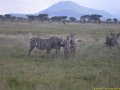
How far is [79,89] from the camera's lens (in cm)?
963

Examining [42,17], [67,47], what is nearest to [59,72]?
[67,47]

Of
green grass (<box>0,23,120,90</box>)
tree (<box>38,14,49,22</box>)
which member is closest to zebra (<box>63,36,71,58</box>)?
green grass (<box>0,23,120,90</box>)

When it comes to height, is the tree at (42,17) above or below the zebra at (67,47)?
below

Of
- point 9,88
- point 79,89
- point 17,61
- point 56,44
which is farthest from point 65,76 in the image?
point 56,44

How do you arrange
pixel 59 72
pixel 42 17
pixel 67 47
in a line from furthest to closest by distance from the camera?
pixel 42 17 < pixel 67 47 < pixel 59 72

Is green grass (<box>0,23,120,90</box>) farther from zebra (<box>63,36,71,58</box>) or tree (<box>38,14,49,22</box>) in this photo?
tree (<box>38,14,49,22</box>)

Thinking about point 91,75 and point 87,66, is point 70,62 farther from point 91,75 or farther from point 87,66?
point 91,75

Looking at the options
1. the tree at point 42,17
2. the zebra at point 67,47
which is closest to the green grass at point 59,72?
the zebra at point 67,47

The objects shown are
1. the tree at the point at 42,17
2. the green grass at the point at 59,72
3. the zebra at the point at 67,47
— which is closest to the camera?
the green grass at the point at 59,72

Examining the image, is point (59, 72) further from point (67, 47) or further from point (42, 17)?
point (42, 17)

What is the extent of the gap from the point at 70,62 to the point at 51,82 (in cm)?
504

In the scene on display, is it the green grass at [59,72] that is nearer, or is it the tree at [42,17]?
the green grass at [59,72]

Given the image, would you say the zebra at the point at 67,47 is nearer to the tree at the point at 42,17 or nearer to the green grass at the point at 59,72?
the green grass at the point at 59,72

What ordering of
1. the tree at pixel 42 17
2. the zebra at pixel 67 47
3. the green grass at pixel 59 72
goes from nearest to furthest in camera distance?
the green grass at pixel 59 72
the zebra at pixel 67 47
the tree at pixel 42 17
